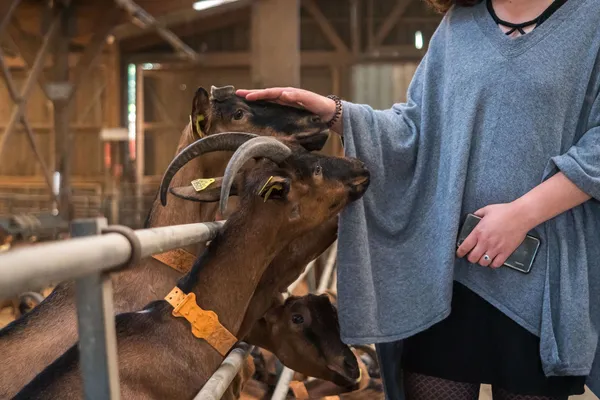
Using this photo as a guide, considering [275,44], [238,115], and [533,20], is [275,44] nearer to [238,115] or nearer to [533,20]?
[238,115]

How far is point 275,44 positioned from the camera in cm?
590

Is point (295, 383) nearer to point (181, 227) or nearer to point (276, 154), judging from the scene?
point (276, 154)

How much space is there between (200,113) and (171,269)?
75 centimetres

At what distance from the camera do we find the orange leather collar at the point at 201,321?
6.16 ft

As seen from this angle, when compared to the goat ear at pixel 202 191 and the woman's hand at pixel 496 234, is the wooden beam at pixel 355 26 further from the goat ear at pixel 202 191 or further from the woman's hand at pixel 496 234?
the woman's hand at pixel 496 234

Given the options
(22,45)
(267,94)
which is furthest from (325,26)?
(267,94)

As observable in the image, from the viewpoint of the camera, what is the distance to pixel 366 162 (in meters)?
1.92

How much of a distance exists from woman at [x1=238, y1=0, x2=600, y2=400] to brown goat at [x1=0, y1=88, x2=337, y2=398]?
555 millimetres

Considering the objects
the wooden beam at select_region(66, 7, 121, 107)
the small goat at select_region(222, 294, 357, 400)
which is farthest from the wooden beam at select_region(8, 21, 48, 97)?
the small goat at select_region(222, 294, 357, 400)

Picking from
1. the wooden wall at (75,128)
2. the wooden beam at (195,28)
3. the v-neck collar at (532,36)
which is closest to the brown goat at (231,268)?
the v-neck collar at (532,36)

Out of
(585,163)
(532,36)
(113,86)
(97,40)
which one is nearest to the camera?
(585,163)

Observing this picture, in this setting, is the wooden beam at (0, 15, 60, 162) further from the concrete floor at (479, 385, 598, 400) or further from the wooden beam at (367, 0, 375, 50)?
the wooden beam at (367, 0, 375, 50)

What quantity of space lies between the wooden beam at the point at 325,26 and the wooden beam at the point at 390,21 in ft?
1.90

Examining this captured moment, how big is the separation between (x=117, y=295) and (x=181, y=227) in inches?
38.5
